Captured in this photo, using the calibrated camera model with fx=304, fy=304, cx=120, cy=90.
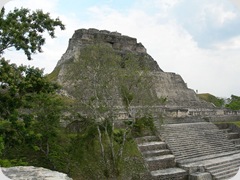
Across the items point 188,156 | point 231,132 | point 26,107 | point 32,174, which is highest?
point 26,107

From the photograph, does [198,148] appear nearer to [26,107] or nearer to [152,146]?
[152,146]

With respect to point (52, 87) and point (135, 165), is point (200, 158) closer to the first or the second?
point (135, 165)

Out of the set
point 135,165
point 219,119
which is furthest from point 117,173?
point 219,119

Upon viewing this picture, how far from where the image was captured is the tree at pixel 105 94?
9.75m

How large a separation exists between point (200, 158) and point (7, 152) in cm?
735

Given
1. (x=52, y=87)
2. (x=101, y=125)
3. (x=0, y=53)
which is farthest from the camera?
(x=101, y=125)

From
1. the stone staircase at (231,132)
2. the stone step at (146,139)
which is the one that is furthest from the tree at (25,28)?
the stone staircase at (231,132)

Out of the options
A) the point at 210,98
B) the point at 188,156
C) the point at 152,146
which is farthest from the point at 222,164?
the point at 210,98

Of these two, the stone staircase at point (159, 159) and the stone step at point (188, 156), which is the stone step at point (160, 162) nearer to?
the stone staircase at point (159, 159)

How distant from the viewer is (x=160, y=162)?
427 inches

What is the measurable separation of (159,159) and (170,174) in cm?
74

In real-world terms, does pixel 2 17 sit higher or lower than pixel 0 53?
higher

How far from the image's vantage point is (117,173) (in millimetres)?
9398

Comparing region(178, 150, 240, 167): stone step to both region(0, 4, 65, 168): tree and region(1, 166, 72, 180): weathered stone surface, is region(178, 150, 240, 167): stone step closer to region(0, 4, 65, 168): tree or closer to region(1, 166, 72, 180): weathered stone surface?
region(0, 4, 65, 168): tree
